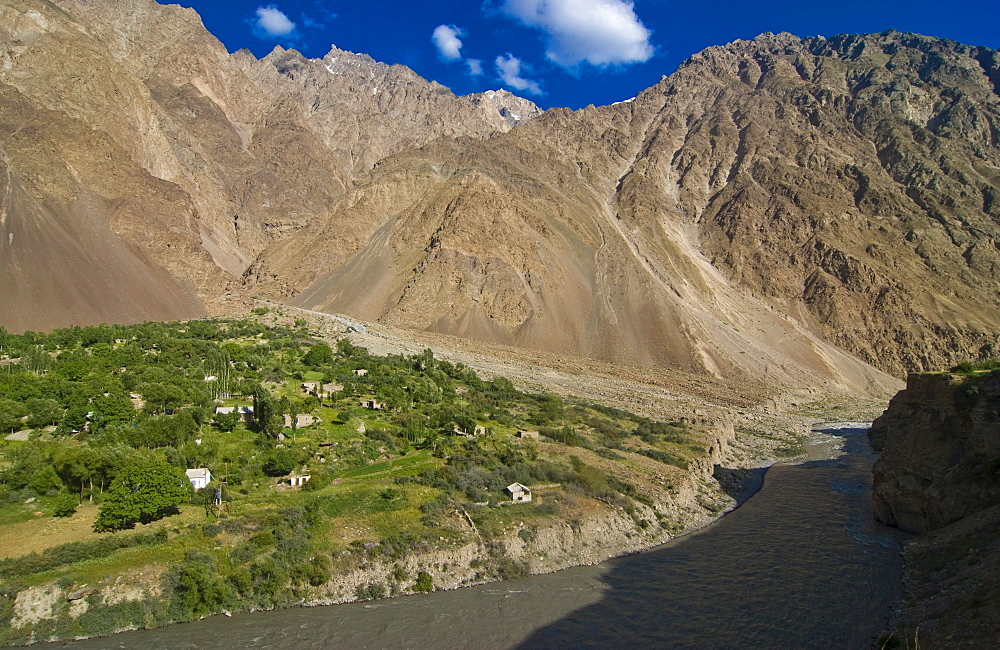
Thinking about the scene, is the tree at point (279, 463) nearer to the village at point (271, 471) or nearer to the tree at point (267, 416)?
the village at point (271, 471)

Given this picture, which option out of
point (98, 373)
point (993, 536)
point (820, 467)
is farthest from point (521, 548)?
point (98, 373)

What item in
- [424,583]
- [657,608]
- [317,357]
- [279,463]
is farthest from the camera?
[317,357]

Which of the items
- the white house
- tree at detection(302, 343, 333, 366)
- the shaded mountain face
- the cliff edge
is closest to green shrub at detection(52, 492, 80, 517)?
the white house

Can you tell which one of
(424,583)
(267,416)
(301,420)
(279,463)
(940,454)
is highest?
(940,454)

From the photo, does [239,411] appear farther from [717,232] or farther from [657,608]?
[717,232]

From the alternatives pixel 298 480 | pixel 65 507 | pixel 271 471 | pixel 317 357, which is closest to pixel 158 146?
pixel 317 357

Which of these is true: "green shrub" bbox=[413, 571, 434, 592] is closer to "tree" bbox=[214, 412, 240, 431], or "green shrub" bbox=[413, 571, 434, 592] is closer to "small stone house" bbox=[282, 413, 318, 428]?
"small stone house" bbox=[282, 413, 318, 428]

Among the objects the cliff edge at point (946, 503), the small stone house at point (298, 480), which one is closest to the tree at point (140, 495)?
the small stone house at point (298, 480)
